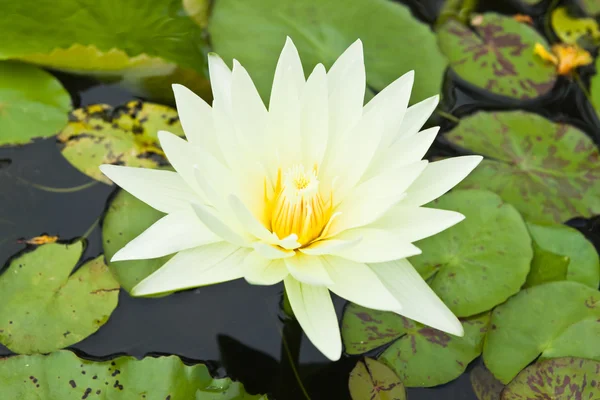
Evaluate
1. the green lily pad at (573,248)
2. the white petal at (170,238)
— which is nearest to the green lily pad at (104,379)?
the white petal at (170,238)

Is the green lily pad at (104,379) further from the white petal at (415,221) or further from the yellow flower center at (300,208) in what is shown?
the white petal at (415,221)

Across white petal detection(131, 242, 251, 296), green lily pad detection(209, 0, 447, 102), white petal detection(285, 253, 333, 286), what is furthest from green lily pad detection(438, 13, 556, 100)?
white petal detection(131, 242, 251, 296)

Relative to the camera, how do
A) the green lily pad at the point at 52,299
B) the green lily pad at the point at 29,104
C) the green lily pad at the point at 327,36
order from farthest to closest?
the green lily pad at the point at 327,36 < the green lily pad at the point at 29,104 < the green lily pad at the point at 52,299

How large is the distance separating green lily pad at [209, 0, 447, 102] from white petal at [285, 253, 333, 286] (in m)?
1.34

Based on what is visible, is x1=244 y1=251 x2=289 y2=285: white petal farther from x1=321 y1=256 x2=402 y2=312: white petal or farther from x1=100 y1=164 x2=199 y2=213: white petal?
x1=100 y1=164 x2=199 y2=213: white petal

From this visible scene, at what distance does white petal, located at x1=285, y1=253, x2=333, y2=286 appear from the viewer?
1480 mm

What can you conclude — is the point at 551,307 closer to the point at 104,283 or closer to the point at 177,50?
the point at 104,283

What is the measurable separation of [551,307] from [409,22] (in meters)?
1.71

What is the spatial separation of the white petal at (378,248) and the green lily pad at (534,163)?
3.77 ft

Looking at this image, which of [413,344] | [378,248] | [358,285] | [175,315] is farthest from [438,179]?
[175,315]

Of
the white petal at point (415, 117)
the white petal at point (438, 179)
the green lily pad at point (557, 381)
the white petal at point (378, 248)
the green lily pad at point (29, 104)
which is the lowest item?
the green lily pad at point (557, 381)

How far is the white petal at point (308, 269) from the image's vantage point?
1480mm

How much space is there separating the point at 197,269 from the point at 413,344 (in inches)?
36.8

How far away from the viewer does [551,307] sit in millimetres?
2121
